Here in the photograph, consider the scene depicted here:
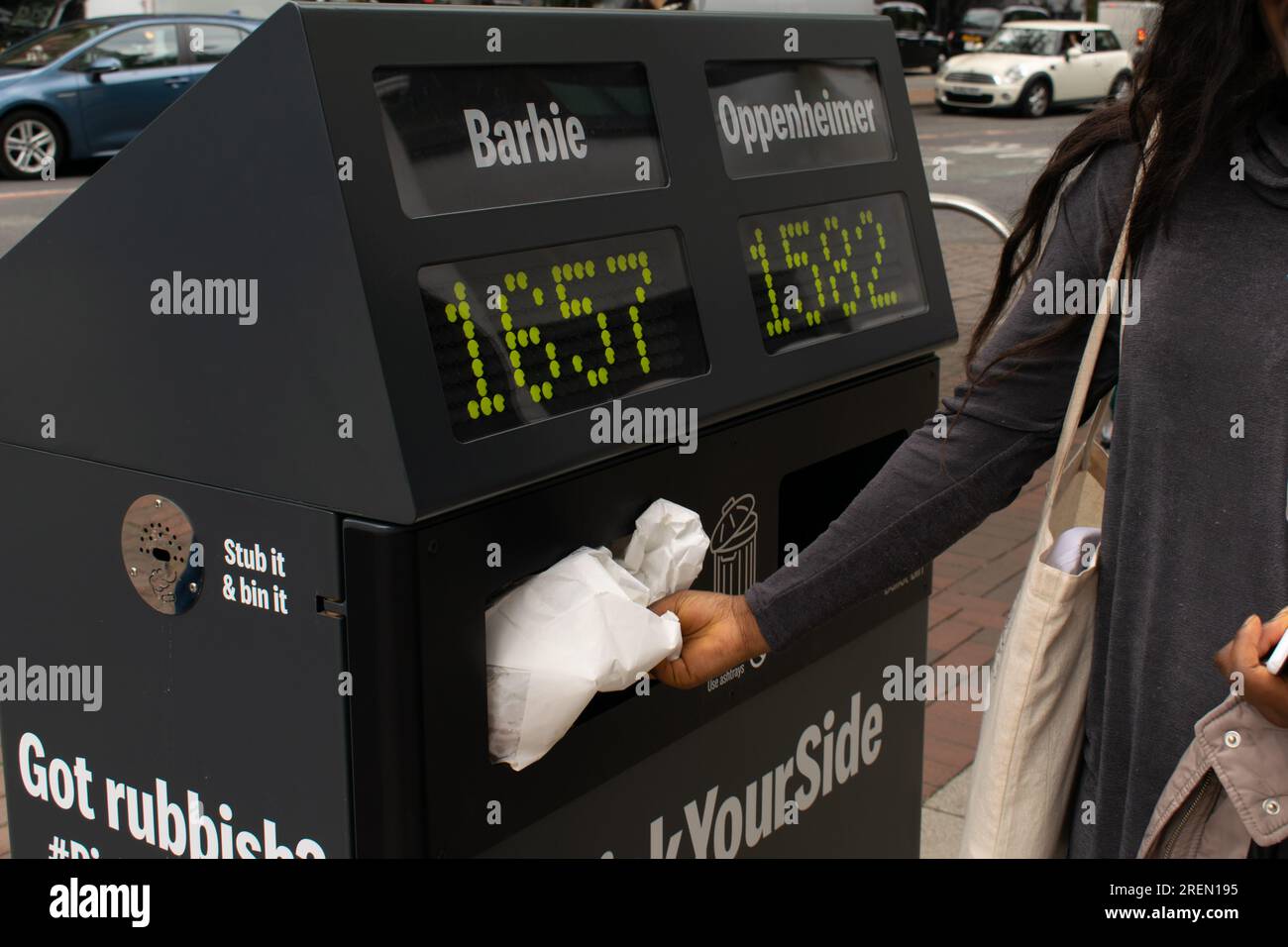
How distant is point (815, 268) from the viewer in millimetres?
1920

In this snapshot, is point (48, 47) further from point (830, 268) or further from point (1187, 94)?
point (1187, 94)

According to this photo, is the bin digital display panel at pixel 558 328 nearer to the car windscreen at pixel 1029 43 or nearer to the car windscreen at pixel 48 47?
the car windscreen at pixel 48 47

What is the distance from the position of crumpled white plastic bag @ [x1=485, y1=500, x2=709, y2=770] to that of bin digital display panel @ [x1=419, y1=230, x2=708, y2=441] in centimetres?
18

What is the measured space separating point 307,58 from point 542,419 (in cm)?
41

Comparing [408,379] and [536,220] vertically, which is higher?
[536,220]

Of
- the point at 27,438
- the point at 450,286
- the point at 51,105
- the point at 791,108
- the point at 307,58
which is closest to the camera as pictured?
the point at 307,58

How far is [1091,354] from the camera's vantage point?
1373mm

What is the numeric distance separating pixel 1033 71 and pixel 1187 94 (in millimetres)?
18501

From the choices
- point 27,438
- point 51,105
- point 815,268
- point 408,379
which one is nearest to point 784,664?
point 815,268

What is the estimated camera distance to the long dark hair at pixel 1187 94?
51.1 inches

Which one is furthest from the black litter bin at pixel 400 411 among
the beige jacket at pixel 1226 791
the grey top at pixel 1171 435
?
the beige jacket at pixel 1226 791

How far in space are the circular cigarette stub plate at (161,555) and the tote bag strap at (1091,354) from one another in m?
0.86

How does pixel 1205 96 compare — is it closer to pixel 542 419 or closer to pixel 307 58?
pixel 542 419
